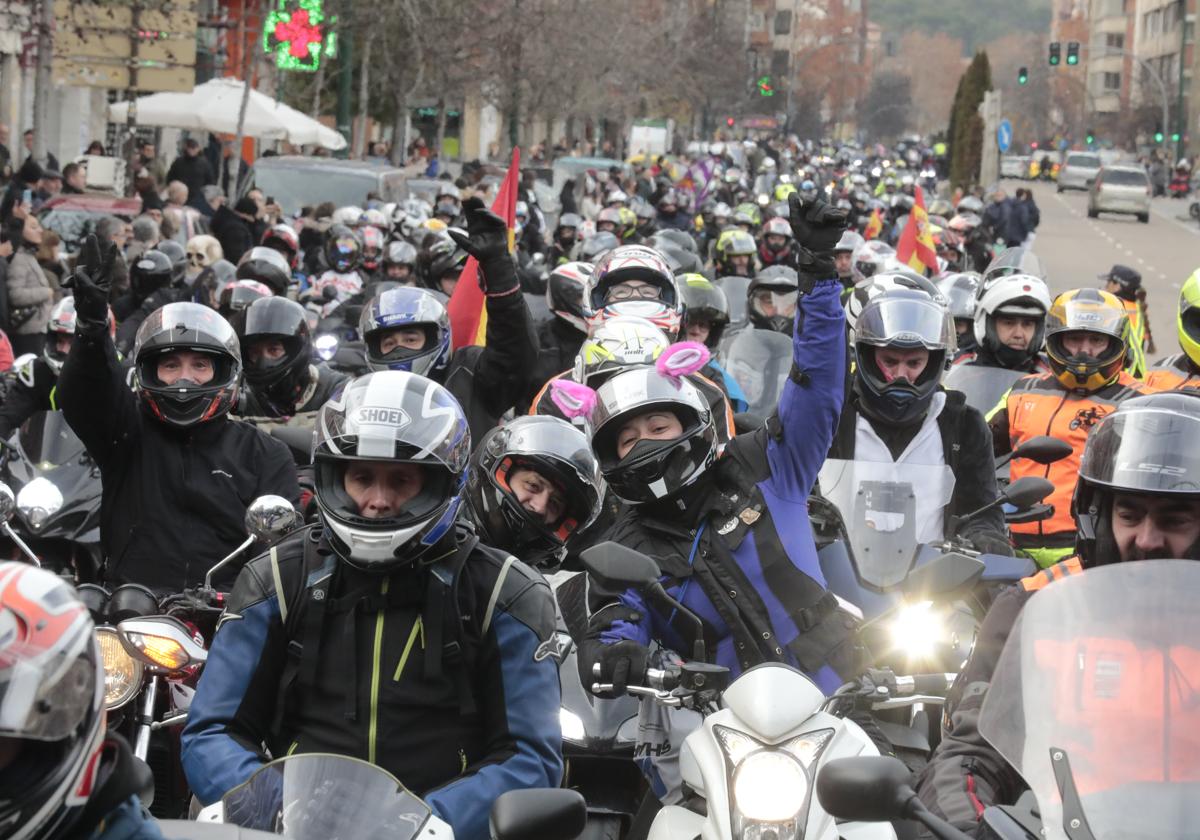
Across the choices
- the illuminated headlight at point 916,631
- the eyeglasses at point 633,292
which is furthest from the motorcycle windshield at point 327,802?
the eyeglasses at point 633,292

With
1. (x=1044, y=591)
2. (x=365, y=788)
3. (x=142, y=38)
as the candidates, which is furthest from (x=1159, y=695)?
(x=142, y=38)

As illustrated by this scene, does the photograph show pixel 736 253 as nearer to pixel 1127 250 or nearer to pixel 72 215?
pixel 72 215

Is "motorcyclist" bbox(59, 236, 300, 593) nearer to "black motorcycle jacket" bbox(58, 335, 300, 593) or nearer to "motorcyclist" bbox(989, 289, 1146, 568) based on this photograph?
"black motorcycle jacket" bbox(58, 335, 300, 593)

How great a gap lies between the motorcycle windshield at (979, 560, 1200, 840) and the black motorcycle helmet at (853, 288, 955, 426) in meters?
3.46

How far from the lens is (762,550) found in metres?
5.28

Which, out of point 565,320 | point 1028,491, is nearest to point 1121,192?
point 565,320

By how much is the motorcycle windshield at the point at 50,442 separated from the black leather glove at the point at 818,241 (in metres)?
3.65

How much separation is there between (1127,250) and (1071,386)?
45872mm

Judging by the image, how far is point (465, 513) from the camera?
6.08 meters

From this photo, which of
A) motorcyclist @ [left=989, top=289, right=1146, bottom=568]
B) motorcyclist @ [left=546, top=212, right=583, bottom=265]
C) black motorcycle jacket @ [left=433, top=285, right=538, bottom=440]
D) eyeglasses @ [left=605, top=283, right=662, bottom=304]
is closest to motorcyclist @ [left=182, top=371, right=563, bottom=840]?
black motorcycle jacket @ [left=433, top=285, right=538, bottom=440]

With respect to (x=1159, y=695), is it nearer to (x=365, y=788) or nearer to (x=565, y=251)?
(x=365, y=788)

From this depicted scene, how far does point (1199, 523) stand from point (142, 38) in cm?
2272

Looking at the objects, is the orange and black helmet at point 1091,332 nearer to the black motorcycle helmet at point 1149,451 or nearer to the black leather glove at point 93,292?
the black leather glove at point 93,292

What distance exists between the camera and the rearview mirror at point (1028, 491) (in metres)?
5.55
